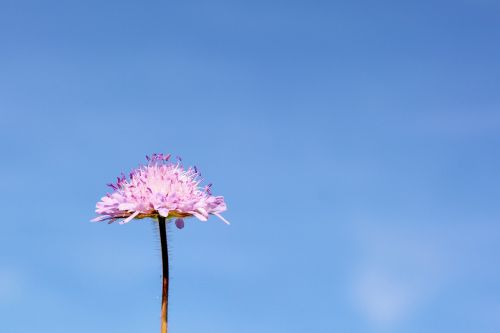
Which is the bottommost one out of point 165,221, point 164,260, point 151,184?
point 164,260

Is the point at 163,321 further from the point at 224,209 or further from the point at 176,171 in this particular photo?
the point at 176,171

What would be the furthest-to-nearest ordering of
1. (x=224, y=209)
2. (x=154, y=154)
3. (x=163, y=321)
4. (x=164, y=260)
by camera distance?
(x=154, y=154) < (x=224, y=209) < (x=164, y=260) < (x=163, y=321)

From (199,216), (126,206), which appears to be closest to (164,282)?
(199,216)

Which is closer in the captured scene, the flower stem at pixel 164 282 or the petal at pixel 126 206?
the flower stem at pixel 164 282

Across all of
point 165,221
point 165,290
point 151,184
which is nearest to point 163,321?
point 165,290

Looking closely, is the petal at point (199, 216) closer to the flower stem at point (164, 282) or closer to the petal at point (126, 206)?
the flower stem at point (164, 282)

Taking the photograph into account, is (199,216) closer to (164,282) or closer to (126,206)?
(126,206)

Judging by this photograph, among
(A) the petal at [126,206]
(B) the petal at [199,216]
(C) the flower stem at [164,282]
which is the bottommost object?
(C) the flower stem at [164,282]

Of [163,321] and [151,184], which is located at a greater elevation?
[151,184]
